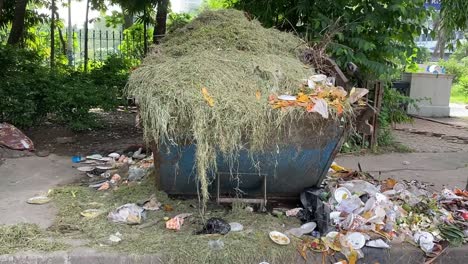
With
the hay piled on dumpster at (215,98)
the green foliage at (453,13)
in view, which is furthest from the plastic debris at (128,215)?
the green foliage at (453,13)

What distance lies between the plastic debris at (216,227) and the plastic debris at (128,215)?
0.59 metres

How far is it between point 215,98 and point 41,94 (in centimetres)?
458

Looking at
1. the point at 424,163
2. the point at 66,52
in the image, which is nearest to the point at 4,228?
the point at 424,163

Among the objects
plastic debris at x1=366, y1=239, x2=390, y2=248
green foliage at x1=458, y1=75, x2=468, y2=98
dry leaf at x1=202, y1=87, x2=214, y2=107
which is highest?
green foliage at x1=458, y1=75, x2=468, y2=98

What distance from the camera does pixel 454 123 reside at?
10.7 metres

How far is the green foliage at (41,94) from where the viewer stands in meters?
6.66

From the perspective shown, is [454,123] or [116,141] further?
[454,123]

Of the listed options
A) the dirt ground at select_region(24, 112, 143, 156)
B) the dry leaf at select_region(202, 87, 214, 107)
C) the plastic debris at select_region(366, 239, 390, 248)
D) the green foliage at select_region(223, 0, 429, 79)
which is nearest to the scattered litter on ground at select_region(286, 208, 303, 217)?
the plastic debris at select_region(366, 239, 390, 248)

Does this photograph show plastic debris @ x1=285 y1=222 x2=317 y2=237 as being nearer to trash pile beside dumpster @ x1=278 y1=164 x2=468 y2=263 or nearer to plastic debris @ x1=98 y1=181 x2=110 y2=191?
trash pile beside dumpster @ x1=278 y1=164 x2=468 y2=263

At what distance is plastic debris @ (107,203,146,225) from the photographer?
12.2 feet

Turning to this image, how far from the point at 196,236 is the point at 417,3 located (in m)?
4.93

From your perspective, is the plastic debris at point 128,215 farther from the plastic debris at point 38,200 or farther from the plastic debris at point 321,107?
the plastic debris at point 321,107

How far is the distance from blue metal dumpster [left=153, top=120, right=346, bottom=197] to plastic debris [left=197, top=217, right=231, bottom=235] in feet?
1.20

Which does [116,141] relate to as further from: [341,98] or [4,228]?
[341,98]
